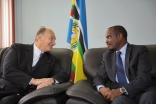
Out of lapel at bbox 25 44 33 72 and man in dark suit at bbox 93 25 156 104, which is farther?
lapel at bbox 25 44 33 72

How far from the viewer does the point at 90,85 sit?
204cm

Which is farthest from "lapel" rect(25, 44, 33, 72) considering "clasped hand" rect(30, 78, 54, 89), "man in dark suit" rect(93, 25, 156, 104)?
"man in dark suit" rect(93, 25, 156, 104)

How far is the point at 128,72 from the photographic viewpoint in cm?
196

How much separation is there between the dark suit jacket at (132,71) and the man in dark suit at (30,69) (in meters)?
0.45

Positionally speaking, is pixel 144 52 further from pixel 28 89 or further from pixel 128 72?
pixel 28 89

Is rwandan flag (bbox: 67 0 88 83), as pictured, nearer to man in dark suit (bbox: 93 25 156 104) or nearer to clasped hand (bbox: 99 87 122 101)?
man in dark suit (bbox: 93 25 156 104)

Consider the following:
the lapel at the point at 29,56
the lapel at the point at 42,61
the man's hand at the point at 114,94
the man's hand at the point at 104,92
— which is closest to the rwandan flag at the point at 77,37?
the lapel at the point at 42,61

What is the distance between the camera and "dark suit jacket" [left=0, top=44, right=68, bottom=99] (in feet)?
Result: 6.72

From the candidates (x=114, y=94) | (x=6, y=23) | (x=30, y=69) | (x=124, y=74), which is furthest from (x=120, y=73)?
(x=6, y=23)

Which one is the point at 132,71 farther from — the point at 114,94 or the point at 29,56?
the point at 29,56

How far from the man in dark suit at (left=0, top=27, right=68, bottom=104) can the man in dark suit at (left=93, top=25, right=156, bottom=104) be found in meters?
0.49

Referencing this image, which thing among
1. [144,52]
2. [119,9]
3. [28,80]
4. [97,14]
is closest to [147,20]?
[119,9]

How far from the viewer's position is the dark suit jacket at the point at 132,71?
1828 mm

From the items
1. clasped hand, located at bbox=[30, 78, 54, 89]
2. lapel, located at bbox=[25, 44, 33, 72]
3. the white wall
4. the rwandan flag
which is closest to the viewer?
clasped hand, located at bbox=[30, 78, 54, 89]
